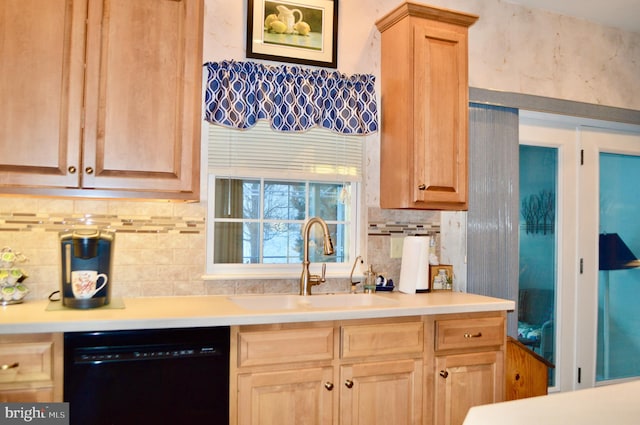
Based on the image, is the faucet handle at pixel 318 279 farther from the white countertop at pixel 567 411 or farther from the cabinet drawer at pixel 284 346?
the white countertop at pixel 567 411

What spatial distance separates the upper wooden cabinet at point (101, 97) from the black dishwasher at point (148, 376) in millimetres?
621

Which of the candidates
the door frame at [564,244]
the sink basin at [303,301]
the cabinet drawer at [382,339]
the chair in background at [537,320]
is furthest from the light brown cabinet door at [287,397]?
the door frame at [564,244]

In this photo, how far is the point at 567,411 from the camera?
98cm

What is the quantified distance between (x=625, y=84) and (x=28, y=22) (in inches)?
147

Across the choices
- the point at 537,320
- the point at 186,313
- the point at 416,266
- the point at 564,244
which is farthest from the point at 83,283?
the point at 564,244

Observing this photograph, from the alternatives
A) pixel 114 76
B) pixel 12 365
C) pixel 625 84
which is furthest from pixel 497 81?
pixel 12 365

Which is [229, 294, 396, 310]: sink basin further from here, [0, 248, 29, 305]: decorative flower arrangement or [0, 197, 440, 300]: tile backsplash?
[0, 248, 29, 305]: decorative flower arrangement

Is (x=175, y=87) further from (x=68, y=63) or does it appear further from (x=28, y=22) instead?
(x=28, y=22)

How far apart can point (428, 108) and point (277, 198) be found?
926 mm

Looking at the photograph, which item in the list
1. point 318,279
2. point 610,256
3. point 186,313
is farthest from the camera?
point 610,256

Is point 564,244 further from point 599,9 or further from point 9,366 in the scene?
point 9,366

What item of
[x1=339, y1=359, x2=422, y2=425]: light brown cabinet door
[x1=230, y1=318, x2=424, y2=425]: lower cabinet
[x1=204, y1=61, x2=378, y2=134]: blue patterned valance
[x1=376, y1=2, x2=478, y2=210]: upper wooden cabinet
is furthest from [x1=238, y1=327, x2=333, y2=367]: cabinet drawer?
[x1=204, y1=61, x2=378, y2=134]: blue patterned valance

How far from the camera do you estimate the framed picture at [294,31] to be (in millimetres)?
2752

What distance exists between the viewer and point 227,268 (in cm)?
274
